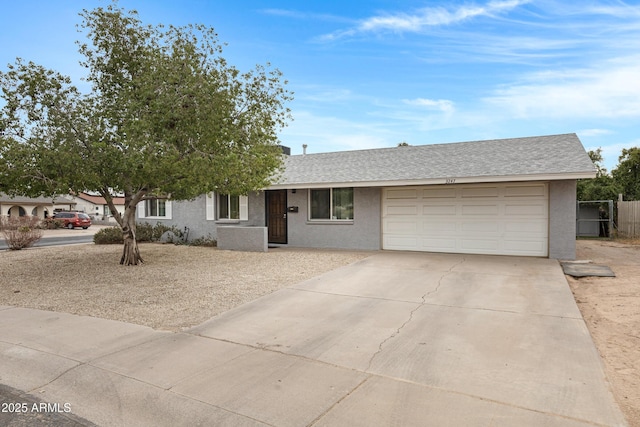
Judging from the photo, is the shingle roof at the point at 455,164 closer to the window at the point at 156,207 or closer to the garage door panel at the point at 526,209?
the garage door panel at the point at 526,209

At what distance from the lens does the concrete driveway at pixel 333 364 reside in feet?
10.8

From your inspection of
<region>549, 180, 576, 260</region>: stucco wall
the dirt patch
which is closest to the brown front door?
<region>549, 180, 576, 260</region>: stucco wall

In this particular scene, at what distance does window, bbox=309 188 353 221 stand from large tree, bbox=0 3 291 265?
4.02 meters

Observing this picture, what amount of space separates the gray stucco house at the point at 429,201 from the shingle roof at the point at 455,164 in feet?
0.10

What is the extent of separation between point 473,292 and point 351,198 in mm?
7006

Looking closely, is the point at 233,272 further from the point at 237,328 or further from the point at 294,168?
the point at 294,168

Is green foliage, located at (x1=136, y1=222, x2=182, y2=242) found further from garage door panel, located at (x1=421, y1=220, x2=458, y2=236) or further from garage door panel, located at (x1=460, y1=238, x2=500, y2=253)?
garage door panel, located at (x1=460, y1=238, x2=500, y2=253)

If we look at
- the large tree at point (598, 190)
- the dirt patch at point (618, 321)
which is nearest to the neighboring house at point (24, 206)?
the dirt patch at point (618, 321)

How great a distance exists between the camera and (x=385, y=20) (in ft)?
41.6

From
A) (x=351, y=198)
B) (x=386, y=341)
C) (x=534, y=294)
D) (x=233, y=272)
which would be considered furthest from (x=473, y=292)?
(x=351, y=198)

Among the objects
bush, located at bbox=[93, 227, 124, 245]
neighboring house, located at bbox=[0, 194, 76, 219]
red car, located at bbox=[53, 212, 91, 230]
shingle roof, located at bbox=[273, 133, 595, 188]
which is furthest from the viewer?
neighboring house, located at bbox=[0, 194, 76, 219]

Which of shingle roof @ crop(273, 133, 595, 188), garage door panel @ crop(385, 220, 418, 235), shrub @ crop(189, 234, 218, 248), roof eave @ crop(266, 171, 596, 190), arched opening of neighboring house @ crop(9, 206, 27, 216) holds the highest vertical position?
shingle roof @ crop(273, 133, 595, 188)

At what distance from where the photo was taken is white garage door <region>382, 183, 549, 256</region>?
449 inches

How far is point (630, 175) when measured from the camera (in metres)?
24.1
